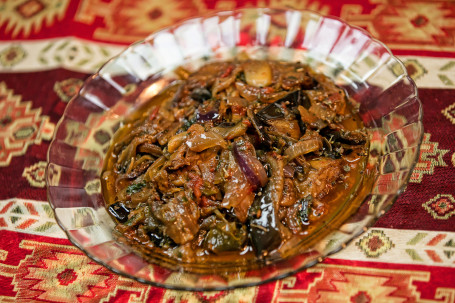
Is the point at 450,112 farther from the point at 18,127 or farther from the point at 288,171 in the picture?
the point at 18,127

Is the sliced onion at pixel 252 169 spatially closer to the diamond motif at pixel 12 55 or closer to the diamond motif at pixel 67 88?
the diamond motif at pixel 67 88

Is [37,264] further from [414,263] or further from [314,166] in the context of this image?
[414,263]

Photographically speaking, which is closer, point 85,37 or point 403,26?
point 403,26

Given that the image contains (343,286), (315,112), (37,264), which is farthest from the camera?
(315,112)

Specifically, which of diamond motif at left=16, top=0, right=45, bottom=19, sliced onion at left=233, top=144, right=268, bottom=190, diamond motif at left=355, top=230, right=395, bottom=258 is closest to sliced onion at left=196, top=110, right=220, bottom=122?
sliced onion at left=233, top=144, right=268, bottom=190

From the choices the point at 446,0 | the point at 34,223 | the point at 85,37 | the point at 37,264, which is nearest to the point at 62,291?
the point at 37,264

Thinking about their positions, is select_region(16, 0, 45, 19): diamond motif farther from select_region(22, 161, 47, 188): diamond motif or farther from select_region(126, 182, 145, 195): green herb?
select_region(126, 182, 145, 195): green herb
